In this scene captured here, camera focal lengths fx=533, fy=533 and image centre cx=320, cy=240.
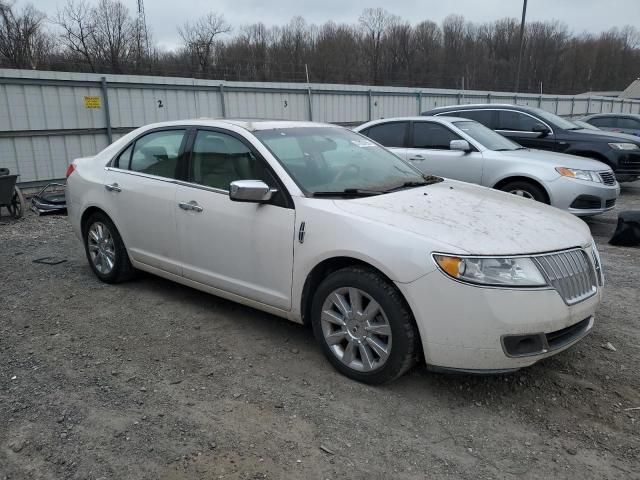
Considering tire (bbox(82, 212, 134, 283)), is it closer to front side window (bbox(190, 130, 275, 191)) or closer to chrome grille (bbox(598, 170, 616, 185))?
front side window (bbox(190, 130, 275, 191))

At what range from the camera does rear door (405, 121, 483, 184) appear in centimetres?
765

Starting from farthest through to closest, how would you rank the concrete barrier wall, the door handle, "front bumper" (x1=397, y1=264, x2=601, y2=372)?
1. the concrete barrier wall
2. the door handle
3. "front bumper" (x1=397, y1=264, x2=601, y2=372)

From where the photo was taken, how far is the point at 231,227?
3.88m

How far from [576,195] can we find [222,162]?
5136 mm

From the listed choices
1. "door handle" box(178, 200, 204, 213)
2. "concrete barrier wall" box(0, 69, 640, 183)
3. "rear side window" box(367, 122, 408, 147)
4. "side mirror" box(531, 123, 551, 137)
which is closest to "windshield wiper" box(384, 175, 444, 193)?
"door handle" box(178, 200, 204, 213)

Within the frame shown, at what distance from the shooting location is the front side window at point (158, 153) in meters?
4.50

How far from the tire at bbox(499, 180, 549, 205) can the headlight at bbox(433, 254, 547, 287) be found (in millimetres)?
4763

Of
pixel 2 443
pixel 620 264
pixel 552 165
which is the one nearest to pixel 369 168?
pixel 2 443

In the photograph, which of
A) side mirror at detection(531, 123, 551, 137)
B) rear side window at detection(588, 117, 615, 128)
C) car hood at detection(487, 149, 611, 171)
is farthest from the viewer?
rear side window at detection(588, 117, 615, 128)

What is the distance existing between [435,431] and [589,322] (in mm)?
1254

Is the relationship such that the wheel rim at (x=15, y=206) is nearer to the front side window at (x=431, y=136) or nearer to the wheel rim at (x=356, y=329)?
the front side window at (x=431, y=136)

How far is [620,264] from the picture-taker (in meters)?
5.88

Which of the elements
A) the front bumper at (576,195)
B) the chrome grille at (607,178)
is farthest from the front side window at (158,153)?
the chrome grille at (607,178)

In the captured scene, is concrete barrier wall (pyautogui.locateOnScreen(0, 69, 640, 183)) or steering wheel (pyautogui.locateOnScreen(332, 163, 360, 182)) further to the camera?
concrete barrier wall (pyautogui.locateOnScreen(0, 69, 640, 183))
